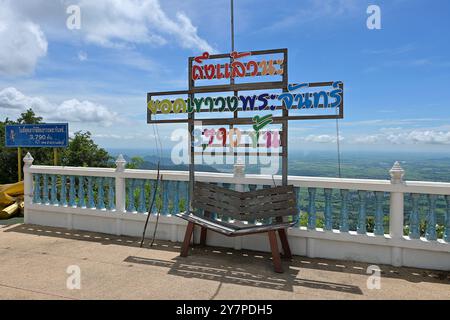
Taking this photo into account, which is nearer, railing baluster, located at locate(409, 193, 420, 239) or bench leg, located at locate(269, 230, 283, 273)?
bench leg, located at locate(269, 230, 283, 273)

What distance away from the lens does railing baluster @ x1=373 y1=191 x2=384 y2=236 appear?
448cm

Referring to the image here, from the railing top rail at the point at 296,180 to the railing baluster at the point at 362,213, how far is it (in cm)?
11

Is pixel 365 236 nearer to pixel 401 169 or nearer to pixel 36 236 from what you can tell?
pixel 401 169

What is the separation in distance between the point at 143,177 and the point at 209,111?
165cm

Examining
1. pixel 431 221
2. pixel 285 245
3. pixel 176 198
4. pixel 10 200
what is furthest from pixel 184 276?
pixel 10 200

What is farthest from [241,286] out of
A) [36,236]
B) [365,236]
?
[36,236]

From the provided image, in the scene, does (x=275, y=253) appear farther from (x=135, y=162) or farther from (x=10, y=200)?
(x=135, y=162)

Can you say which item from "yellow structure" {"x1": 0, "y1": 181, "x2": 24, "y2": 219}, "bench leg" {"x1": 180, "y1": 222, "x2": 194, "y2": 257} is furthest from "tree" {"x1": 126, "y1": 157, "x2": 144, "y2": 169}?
"bench leg" {"x1": 180, "y1": 222, "x2": 194, "y2": 257}

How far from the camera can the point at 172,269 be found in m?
4.27

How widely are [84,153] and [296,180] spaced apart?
1384cm

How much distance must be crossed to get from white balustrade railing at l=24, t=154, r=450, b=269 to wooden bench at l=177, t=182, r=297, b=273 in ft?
0.88

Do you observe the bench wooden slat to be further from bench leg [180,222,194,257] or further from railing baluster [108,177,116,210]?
railing baluster [108,177,116,210]

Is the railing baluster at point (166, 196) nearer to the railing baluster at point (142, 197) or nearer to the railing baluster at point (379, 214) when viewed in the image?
the railing baluster at point (142, 197)

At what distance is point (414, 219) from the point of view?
4320 mm
